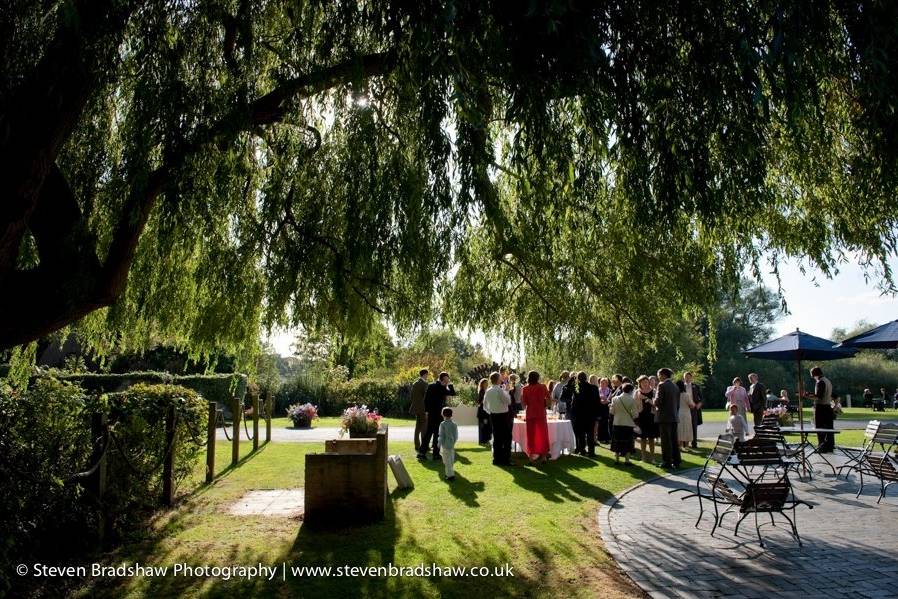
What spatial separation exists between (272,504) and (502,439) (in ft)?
17.5

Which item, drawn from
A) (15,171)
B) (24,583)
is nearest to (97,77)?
(15,171)

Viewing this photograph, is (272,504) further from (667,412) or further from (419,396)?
(667,412)

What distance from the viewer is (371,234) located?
6480mm

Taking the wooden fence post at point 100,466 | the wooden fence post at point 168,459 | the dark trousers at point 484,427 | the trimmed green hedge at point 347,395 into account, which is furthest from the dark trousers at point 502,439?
the trimmed green hedge at point 347,395

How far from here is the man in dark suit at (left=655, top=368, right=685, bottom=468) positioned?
479 inches

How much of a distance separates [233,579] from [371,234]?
3.50 meters

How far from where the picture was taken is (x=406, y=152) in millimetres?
6727

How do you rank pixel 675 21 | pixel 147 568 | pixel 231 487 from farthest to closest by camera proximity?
pixel 231 487 < pixel 147 568 < pixel 675 21

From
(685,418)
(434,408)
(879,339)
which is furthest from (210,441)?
(879,339)

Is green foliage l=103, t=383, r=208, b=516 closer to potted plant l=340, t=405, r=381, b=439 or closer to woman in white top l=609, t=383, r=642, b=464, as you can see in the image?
potted plant l=340, t=405, r=381, b=439

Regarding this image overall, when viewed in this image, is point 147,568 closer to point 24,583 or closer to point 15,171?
point 24,583

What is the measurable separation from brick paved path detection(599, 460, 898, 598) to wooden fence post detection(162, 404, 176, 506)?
227 inches

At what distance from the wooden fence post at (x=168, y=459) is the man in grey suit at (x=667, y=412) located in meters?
8.58

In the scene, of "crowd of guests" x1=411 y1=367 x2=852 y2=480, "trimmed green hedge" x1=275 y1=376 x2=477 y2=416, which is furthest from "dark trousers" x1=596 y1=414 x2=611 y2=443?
"trimmed green hedge" x1=275 y1=376 x2=477 y2=416
